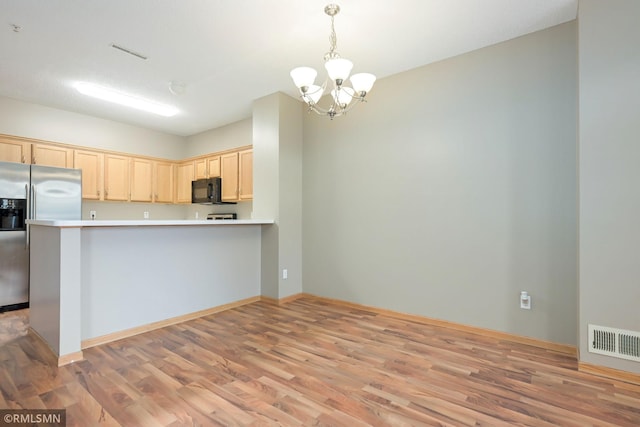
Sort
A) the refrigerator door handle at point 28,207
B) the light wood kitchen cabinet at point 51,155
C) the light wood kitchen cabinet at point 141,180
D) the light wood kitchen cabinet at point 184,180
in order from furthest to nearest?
the light wood kitchen cabinet at point 184,180, the light wood kitchen cabinet at point 141,180, the light wood kitchen cabinet at point 51,155, the refrigerator door handle at point 28,207

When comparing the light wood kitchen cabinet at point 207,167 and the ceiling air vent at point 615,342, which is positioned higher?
the light wood kitchen cabinet at point 207,167

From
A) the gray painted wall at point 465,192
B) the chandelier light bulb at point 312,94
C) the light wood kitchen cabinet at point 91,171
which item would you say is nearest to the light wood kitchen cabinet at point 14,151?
the light wood kitchen cabinet at point 91,171

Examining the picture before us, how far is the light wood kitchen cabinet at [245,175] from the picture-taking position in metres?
4.84

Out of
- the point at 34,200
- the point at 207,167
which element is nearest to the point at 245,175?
the point at 207,167

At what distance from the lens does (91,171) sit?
4.91m

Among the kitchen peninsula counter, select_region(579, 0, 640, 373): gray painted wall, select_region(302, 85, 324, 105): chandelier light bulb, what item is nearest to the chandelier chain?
select_region(302, 85, 324, 105): chandelier light bulb

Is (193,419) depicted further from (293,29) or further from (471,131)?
(471,131)

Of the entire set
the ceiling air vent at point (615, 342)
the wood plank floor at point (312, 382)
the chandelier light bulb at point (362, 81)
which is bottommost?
the wood plank floor at point (312, 382)

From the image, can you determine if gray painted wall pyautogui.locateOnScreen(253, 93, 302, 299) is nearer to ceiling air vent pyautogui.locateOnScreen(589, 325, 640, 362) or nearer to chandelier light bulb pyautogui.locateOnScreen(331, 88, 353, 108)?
chandelier light bulb pyautogui.locateOnScreen(331, 88, 353, 108)

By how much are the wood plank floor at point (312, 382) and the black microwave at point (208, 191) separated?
2.60 m

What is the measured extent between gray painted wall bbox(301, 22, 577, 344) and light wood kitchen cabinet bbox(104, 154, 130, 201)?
3.54 m

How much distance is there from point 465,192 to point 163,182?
17.1 ft

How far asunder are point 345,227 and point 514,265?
1863mm

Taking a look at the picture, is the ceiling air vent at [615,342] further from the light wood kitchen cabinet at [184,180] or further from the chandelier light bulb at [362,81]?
the light wood kitchen cabinet at [184,180]
